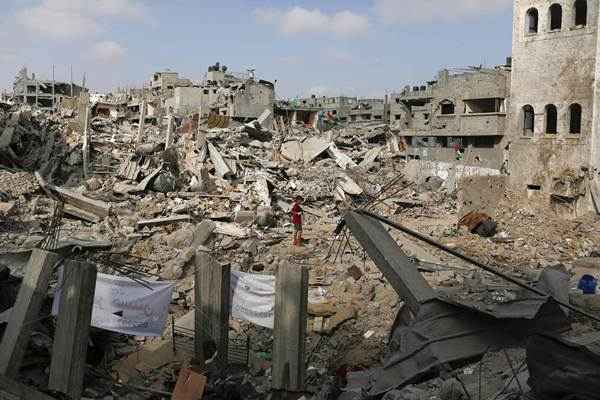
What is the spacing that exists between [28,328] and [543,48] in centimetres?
2091

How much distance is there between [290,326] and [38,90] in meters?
65.6

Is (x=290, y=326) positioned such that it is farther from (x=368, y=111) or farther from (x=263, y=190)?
(x=368, y=111)

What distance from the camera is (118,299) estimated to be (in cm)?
804

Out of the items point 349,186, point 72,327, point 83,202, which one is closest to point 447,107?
point 349,186

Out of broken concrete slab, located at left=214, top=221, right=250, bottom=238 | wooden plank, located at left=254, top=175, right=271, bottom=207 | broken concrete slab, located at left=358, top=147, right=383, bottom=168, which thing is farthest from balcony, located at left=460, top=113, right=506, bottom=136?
broken concrete slab, located at left=214, top=221, right=250, bottom=238

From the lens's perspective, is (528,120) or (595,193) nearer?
(595,193)

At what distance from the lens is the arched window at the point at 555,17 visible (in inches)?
860

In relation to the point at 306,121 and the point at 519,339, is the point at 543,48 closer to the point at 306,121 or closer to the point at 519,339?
the point at 519,339

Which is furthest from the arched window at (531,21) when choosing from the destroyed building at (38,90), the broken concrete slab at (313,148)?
the destroyed building at (38,90)

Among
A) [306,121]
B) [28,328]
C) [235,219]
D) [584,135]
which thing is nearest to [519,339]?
[28,328]

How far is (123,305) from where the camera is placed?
26.5 ft

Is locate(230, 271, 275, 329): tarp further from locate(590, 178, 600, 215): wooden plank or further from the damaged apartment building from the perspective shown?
the damaged apartment building

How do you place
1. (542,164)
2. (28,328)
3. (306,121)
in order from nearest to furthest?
(28,328), (542,164), (306,121)

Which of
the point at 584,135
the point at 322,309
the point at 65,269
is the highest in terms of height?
the point at 584,135
